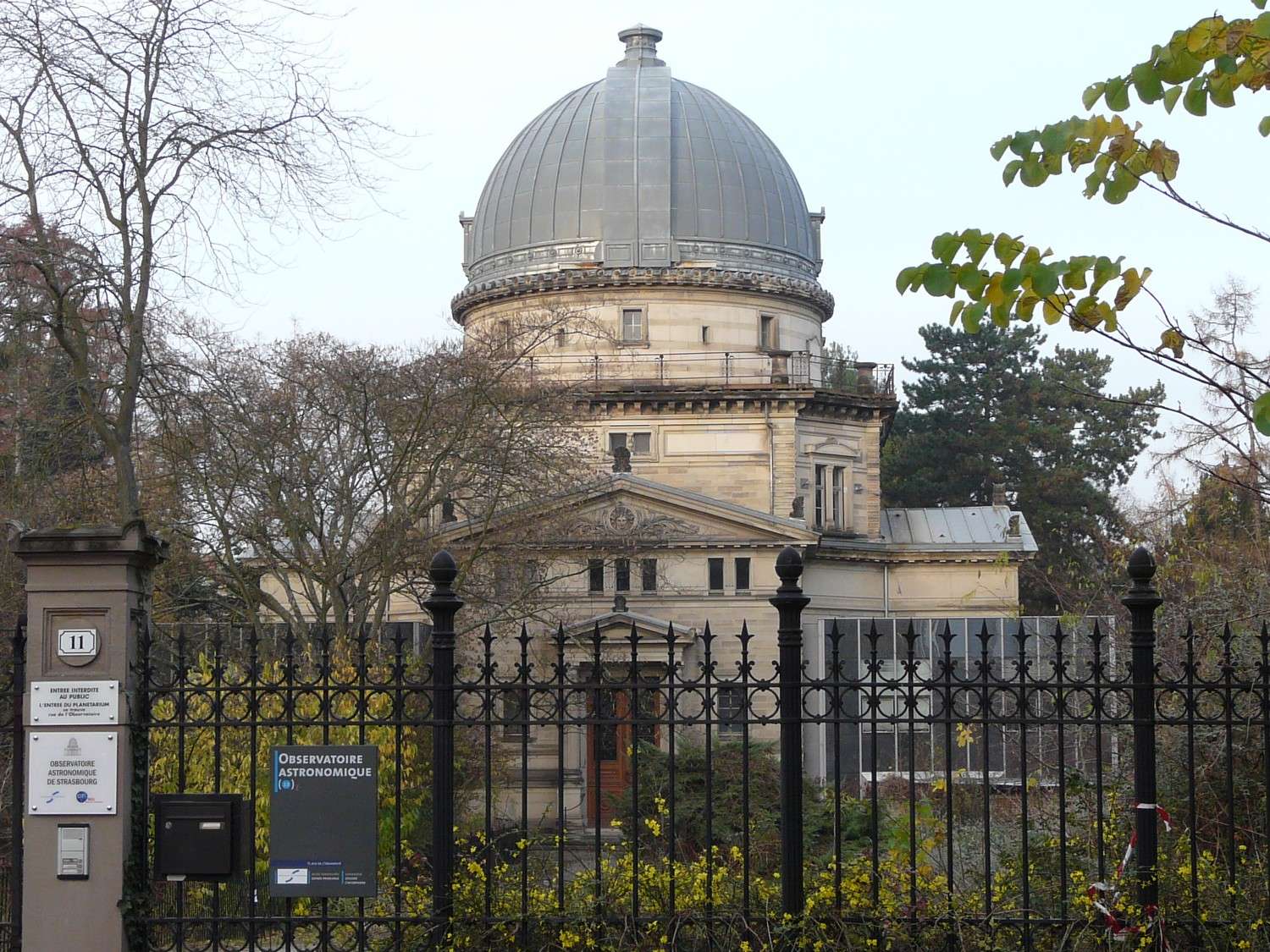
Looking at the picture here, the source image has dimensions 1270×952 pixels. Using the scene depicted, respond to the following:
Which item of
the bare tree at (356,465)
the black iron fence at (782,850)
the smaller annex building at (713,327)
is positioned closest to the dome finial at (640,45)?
the smaller annex building at (713,327)

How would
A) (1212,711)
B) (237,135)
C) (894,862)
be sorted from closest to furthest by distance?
(894,862) < (1212,711) < (237,135)

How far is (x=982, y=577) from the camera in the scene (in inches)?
2053

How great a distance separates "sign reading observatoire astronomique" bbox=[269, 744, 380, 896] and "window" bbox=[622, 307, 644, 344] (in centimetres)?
4278

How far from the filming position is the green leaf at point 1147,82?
6.20m

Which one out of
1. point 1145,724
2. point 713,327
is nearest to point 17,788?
point 1145,724

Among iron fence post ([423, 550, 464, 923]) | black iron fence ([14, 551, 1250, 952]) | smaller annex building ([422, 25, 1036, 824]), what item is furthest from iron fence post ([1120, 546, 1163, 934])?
smaller annex building ([422, 25, 1036, 824])

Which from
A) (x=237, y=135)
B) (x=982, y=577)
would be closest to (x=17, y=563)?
(x=237, y=135)

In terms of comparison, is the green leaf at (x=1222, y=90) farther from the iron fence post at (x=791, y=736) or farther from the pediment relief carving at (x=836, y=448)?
the pediment relief carving at (x=836, y=448)

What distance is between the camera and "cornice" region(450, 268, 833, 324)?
5081cm

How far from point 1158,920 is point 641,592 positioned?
34.8 metres

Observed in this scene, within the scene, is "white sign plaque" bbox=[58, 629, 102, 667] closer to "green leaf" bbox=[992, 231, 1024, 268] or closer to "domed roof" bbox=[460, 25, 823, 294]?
"green leaf" bbox=[992, 231, 1024, 268]

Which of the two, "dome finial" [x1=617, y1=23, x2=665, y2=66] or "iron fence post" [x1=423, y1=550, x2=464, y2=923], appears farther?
"dome finial" [x1=617, y1=23, x2=665, y2=66]

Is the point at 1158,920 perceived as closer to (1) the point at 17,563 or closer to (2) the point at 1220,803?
(2) the point at 1220,803

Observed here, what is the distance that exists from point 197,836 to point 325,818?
2.22 ft
